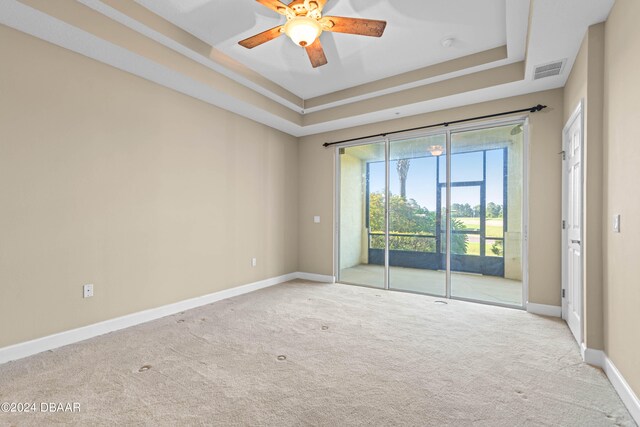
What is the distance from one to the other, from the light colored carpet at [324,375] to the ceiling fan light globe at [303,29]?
2612 mm

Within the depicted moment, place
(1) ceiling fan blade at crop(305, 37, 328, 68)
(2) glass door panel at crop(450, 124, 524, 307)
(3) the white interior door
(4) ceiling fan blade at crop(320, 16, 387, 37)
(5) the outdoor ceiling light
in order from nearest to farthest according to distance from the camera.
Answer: (4) ceiling fan blade at crop(320, 16, 387, 37), (1) ceiling fan blade at crop(305, 37, 328, 68), (3) the white interior door, (2) glass door panel at crop(450, 124, 524, 307), (5) the outdoor ceiling light

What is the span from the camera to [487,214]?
13.3 feet

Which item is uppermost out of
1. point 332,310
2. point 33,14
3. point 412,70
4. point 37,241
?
point 412,70

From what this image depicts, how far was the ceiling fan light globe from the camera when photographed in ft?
7.71

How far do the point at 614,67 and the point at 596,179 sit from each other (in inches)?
32.1

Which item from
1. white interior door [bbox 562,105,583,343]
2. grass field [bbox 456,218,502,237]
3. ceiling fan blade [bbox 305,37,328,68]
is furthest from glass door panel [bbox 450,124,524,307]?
ceiling fan blade [bbox 305,37,328,68]

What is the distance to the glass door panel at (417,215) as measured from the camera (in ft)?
14.5

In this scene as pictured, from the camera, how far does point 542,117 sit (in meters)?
3.62

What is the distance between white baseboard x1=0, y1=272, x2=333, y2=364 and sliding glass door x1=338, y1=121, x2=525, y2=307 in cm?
208

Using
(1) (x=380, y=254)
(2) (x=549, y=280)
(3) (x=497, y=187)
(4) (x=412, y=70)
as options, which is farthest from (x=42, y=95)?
(2) (x=549, y=280)

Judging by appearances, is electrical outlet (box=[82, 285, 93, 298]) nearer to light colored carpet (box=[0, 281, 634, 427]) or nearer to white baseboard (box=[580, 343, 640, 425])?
light colored carpet (box=[0, 281, 634, 427])

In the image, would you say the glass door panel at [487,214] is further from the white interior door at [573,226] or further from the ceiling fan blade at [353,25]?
the ceiling fan blade at [353,25]

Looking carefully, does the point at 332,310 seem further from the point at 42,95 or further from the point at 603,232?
the point at 42,95

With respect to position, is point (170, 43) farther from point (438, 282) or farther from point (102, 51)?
point (438, 282)
